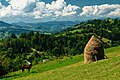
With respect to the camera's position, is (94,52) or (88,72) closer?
(88,72)

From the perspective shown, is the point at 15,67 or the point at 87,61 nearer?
the point at 87,61

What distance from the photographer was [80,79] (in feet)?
81.3

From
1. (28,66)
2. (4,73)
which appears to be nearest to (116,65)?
(28,66)

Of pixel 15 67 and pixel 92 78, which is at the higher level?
pixel 92 78

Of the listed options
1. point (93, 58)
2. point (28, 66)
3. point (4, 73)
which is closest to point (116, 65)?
point (93, 58)

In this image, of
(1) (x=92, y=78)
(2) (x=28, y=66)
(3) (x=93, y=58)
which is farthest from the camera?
(2) (x=28, y=66)

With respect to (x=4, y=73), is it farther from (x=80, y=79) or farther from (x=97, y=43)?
(x=80, y=79)

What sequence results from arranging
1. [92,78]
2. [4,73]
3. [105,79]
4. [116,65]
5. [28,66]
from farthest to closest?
[4,73]
[28,66]
[116,65]
[92,78]
[105,79]

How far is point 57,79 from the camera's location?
29.1 metres

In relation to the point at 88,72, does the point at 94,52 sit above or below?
below

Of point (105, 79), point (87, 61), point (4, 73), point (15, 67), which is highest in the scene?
point (105, 79)

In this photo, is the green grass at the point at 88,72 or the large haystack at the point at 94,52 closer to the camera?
the green grass at the point at 88,72

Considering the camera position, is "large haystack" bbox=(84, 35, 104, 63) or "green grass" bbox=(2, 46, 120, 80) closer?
"green grass" bbox=(2, 46, 120, 80)

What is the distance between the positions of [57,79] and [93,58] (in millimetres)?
13681
